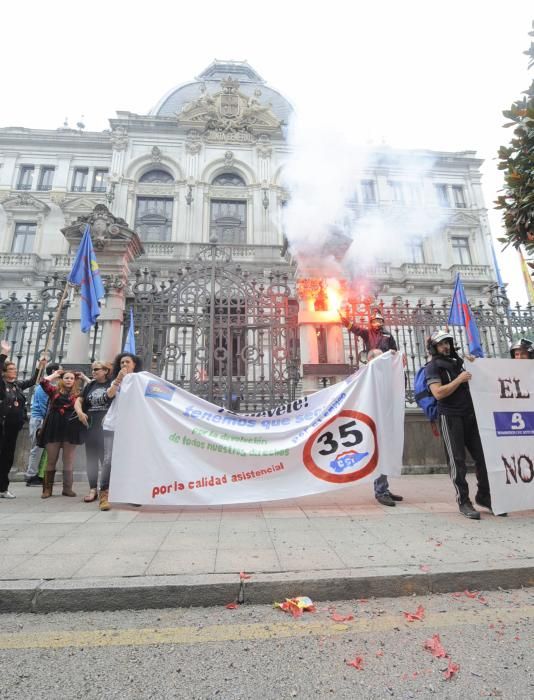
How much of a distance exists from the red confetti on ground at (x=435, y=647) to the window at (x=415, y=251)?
25496mm

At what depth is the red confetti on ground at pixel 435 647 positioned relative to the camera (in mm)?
2120

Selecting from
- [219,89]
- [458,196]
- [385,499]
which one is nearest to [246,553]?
[385,499]

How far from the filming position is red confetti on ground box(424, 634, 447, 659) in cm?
212

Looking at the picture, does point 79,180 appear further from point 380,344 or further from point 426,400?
point 426,400

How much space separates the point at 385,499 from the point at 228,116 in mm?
26300

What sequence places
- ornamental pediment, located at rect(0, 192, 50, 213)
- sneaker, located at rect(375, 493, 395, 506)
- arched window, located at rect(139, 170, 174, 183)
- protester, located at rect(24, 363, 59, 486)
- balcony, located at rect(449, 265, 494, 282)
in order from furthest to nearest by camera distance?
arched window, located at rect(139, 170, 174, 183) → ornamental pediment, located at rect(0, 192, 50, 213) → balcony, located at rect(449, 265, 494, 282) → protester, located at rect(24, 363, 59, 486) → sneaker, located at rect(375, 493, 395, 506)

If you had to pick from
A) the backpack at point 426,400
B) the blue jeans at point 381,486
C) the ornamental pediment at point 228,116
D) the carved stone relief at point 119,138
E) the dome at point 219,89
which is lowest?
the blue jeans at point 381,486

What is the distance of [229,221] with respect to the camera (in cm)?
2411

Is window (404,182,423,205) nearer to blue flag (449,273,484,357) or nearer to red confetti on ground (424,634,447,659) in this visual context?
blue flag (449,273,484,357)

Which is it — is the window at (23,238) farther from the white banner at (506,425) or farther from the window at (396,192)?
the white banner at (506,425)

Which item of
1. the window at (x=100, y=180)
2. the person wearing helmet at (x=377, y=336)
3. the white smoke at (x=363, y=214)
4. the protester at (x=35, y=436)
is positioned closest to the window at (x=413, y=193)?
the white smoke at (x=363, y=214)

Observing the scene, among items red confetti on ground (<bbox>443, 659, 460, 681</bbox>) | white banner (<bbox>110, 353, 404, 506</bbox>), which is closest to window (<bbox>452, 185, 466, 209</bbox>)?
white banner (<bbox>110, 353, 404, 506</bbox>)

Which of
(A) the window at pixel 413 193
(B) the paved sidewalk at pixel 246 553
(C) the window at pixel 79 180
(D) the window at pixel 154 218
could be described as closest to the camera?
(B) the paved sidewalk at pixel 246 553

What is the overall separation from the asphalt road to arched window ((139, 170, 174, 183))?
2647 centimetres
